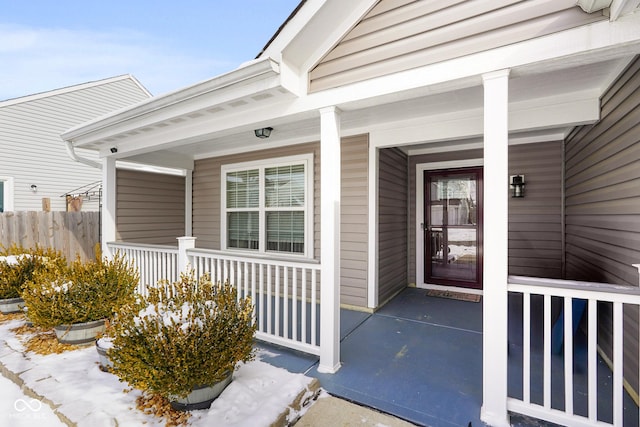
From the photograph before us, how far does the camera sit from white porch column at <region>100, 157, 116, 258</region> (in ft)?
15.9

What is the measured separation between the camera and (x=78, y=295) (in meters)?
3.01

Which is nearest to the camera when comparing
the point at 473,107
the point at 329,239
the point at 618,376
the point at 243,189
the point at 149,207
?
the point at 618,376

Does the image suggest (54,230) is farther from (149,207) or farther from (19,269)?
(19,269)

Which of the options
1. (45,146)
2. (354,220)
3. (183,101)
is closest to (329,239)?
(354,220)

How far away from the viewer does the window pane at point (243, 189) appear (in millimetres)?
5320

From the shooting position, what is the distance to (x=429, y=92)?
2.34m

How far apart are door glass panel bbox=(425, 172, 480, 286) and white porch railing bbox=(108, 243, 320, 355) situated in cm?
216

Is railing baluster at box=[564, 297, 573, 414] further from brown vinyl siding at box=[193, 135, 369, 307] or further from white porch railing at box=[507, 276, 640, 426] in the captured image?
brown vinyl siding at box=[193, 135, 369, 307]

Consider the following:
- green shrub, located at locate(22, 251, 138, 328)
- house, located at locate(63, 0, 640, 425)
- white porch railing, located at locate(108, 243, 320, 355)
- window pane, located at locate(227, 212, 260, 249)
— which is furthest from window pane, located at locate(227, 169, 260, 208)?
green shrub, located at locate(22, 251, 138, 328)

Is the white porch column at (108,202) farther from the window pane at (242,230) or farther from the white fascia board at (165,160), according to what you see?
the window pane at (242,230)

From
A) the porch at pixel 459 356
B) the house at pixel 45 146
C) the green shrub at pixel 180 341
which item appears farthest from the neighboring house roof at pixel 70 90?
the green shrub at pixel 180 341

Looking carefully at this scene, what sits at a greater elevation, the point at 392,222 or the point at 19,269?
the point at 392,222

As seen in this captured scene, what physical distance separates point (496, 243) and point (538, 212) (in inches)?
121

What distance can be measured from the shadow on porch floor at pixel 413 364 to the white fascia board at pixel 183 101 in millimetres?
2491
